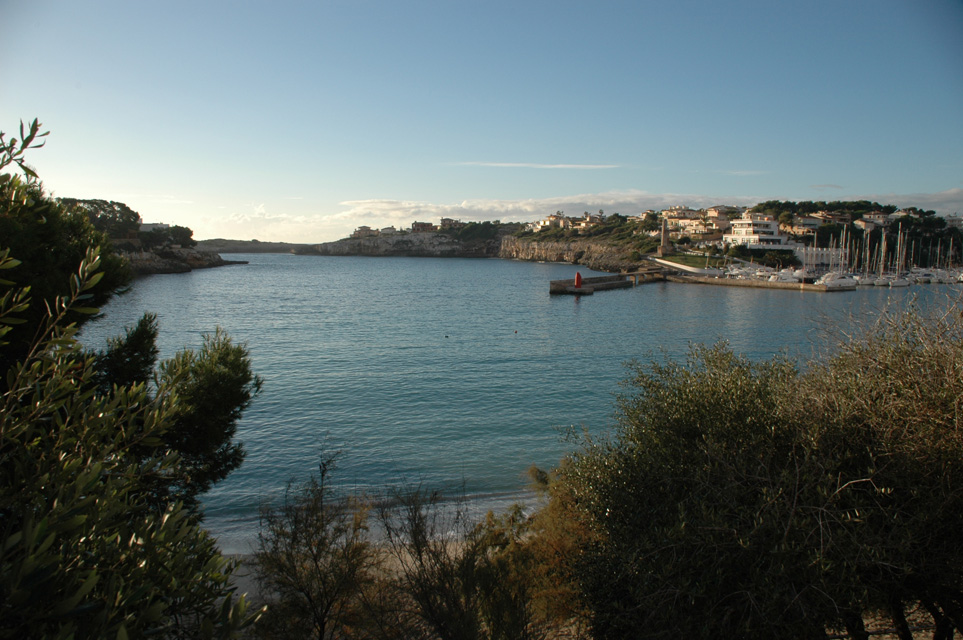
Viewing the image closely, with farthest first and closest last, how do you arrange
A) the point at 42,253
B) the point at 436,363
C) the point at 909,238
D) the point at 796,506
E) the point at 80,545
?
the point at 909,238, the point at 436,363, the point at 42,253, the point at 796,506, the point at 80,545

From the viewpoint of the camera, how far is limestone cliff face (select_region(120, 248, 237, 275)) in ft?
323

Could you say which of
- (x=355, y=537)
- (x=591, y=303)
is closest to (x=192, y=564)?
(x=355, y=537)

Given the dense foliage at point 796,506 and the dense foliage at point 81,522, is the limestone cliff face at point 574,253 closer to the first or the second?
the dense foliage at point 796,506

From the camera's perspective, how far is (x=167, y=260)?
108438mm

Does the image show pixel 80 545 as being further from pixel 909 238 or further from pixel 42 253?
pixel 909 238

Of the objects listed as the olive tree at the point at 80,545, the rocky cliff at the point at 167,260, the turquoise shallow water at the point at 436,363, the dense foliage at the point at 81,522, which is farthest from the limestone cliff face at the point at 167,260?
the olive tree at the point at 80,545

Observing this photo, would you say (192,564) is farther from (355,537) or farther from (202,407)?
(202,407)

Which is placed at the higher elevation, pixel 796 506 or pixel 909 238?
pixel 909 238

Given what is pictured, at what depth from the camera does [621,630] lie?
668 cm

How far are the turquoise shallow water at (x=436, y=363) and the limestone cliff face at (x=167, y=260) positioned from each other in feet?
106

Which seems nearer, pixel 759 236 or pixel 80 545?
pixel 80 545

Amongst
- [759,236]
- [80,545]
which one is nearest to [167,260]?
[759,236]

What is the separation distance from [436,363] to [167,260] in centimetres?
9748

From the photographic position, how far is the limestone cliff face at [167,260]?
98.4 m
